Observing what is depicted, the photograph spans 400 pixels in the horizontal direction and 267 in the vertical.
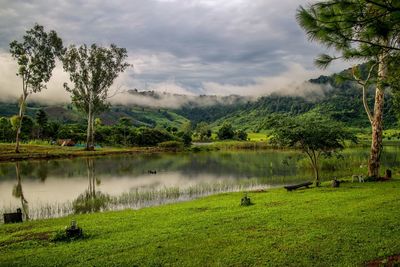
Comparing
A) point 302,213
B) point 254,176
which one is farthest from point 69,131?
point 302,213

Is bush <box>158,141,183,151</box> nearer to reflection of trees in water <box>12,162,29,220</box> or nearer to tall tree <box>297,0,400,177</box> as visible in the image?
reflection of trees in water <box>12,162,29,220</box>

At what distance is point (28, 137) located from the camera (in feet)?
313

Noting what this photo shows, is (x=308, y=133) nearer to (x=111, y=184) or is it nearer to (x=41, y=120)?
(x=111, y=184)

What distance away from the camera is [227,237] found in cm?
1179

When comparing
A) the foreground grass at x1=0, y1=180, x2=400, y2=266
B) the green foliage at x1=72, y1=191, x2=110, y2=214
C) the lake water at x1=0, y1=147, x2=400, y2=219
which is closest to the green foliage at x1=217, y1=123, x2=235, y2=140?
the lake water at x1=0, y1=147, x2=400, y2=219

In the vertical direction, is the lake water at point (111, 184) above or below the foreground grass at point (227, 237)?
below

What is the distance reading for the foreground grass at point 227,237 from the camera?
985 cm

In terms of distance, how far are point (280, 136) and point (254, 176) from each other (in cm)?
1209

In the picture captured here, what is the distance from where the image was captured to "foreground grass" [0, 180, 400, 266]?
9852 mm

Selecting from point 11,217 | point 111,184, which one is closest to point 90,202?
point 11,217

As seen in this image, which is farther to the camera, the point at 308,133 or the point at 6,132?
the point at 6,132

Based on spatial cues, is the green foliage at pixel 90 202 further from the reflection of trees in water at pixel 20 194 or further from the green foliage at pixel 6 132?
the green foliage at pixel 6 132

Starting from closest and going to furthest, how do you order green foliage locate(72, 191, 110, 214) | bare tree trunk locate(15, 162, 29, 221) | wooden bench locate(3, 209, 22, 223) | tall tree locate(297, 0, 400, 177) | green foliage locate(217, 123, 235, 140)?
tall tree locate(297, 0, 400, 177) < wooden bench locate(3, 209, 22, 223) < bare tree trunk locate(15, 162, 29, 221) < green foliage locate(72, 191, 110, 214) < green foliage locate(217, 123, 235, 140)

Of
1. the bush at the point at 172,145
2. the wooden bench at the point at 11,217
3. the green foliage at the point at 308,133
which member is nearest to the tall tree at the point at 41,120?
the bush at the point at 172,145
